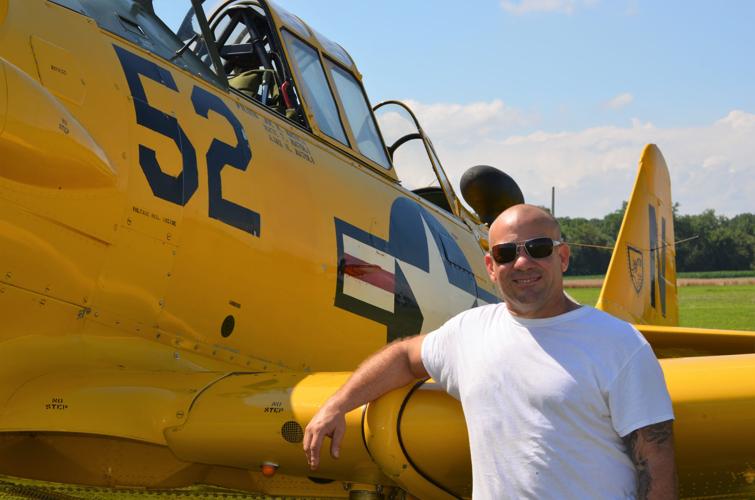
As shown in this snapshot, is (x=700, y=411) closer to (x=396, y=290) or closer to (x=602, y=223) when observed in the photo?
(x=396, y=290)

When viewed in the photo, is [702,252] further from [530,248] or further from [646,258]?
[530,248]

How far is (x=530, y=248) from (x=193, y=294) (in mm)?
1677

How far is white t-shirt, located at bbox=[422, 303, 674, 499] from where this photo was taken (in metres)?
2.12

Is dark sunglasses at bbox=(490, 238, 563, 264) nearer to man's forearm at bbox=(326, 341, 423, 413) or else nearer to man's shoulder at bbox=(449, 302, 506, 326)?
man's shoulder at bbox=(449, 302, 506, 326)

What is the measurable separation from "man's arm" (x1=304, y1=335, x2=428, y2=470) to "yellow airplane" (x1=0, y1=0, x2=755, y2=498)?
66 millimetres

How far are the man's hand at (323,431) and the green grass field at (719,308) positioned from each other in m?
23.5

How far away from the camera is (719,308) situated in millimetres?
34031

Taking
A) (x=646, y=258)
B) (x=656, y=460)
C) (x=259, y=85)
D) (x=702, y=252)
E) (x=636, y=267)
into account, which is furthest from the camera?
(x=702, y=252)

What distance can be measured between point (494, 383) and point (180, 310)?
1.63 metres

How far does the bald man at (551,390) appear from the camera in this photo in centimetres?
212

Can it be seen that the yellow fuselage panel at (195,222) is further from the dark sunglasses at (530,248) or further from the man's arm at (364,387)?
the dark sunglasses at (530,248)

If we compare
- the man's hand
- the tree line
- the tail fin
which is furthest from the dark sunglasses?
the tree line

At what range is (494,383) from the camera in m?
2.27

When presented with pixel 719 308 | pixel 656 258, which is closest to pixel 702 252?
pixel 719 308
